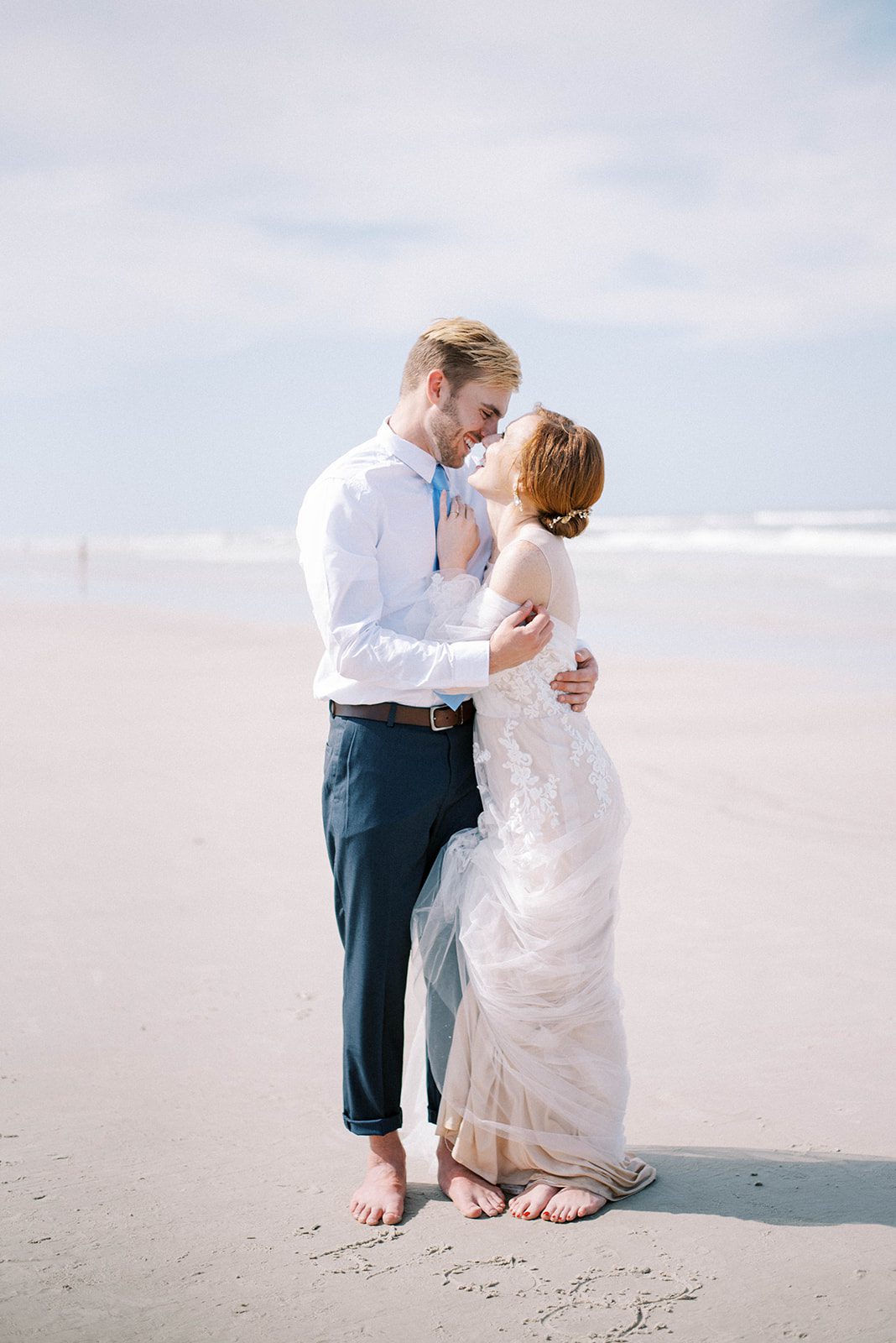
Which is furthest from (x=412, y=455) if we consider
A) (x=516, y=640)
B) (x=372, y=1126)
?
(x=372, y=1126)

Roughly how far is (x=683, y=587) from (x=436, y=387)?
1734 centimetres

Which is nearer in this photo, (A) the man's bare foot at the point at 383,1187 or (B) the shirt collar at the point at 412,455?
(A) the man's bare foot at the point at 383,1187

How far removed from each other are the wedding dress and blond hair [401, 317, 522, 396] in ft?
1.46

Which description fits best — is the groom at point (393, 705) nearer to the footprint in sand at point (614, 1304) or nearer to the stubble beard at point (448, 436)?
the stubble beard at point (448, 436)

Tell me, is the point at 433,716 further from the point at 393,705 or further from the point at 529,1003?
the point at 529,1003

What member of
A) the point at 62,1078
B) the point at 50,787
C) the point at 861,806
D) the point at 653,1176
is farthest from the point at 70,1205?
the point at 861,806

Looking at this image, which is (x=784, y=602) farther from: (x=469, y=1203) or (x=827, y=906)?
(x=469, y=1203)

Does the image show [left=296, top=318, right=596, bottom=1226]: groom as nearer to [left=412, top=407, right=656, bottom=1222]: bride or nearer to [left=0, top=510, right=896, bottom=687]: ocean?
[left=412, top=407, right=656, bottom=1222]: bride

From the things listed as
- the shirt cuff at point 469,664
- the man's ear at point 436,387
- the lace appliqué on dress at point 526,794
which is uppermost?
the man's ear at point 436,387

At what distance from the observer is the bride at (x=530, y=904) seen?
3.01 m

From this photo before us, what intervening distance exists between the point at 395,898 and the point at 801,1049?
5.37ft

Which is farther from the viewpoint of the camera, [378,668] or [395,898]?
[395,898]

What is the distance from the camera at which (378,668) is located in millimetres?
2857

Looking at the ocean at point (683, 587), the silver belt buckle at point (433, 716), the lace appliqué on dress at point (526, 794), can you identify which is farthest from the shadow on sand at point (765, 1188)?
the ocean at point (683, 587)
